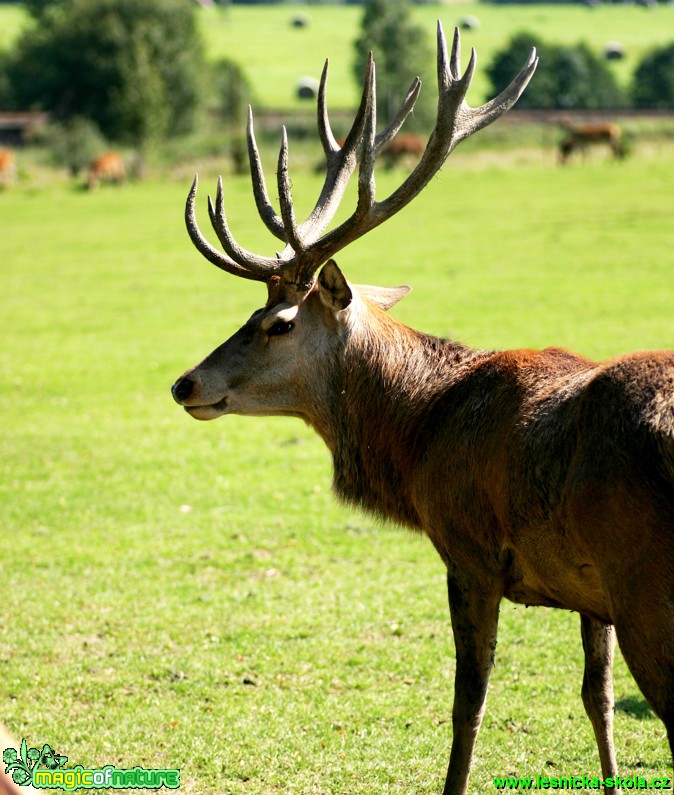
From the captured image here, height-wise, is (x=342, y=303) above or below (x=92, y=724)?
above

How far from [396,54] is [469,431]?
6065 cm

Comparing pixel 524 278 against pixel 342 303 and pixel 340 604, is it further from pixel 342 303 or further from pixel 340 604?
pixel 342 303

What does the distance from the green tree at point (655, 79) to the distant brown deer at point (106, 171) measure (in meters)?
42.7

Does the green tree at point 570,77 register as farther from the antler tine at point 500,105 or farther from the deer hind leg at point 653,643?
the deer hind leg at point 653,643

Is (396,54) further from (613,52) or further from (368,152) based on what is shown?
(368,152)

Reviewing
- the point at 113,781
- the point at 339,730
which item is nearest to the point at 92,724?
the point at 113,781

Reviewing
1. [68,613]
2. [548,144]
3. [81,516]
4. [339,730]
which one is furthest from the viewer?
[548,144]

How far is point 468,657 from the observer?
4.67 meters

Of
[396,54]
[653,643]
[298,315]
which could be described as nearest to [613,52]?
Answer: [396,54]

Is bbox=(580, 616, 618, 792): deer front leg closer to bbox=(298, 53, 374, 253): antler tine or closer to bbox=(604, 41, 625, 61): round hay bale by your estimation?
bbox=(298, 53, 374, 253): antler tine

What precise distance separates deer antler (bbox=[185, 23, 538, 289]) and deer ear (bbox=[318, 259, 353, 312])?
0.19 meters

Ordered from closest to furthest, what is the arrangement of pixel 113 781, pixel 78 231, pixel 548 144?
pixel 113 781, pixel 78 231, pixel 548 144

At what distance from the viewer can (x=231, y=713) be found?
19.0 feet

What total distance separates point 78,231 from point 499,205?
1168cm
